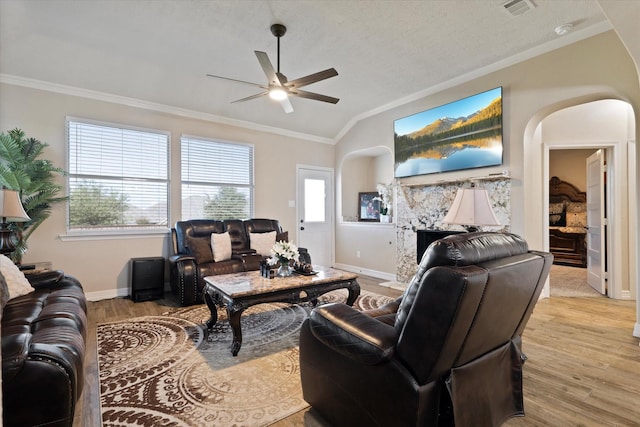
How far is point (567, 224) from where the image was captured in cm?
702

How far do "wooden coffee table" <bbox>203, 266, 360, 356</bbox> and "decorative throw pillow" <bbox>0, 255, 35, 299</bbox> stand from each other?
55.9 inches

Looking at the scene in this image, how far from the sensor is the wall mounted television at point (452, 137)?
3.98m

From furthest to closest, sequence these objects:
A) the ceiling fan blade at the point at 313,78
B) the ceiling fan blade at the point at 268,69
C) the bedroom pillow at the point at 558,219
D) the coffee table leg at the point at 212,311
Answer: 1. the bedroom pillow at the point at 558,219
2. the coffee table leg at the point at 212,311
3. the ceiling fan blade at the point at 313,78
4. the ceiling fan blade at the point at 268,69

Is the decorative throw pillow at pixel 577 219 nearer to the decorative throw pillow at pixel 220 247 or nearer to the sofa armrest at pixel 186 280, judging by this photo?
the decorative throw pillow at pixel 220 247

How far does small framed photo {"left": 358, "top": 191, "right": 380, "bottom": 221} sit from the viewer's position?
6.34 metres

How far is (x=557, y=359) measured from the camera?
8.13 feet

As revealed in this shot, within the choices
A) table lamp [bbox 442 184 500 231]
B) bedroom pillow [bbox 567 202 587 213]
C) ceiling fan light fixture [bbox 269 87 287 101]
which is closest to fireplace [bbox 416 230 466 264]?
table lamp [bbox 442 184 500 231]

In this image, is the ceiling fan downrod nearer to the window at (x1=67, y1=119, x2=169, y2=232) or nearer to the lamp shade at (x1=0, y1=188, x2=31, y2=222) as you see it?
the window at (x1=67, y1=119, x2=169, y2=232)

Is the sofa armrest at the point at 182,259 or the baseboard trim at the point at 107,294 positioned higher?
the sofa armrest at the point at 182,259

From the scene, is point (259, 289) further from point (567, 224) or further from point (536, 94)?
point (567, 224)

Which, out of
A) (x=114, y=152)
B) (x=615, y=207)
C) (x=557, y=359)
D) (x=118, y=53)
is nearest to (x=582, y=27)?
(x=615, y=207)

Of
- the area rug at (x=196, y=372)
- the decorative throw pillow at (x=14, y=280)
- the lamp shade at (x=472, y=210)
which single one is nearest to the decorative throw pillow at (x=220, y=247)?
the area rug at (x=196, y=372)

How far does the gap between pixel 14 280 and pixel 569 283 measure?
700 cm

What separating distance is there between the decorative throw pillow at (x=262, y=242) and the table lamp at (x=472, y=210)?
2.89m
